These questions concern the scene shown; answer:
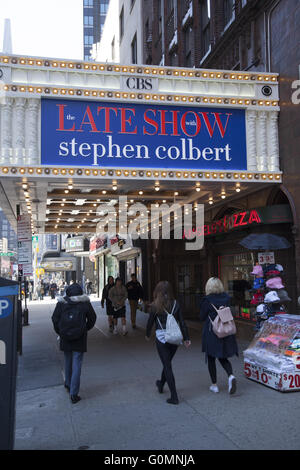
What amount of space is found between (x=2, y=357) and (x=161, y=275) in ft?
52.4

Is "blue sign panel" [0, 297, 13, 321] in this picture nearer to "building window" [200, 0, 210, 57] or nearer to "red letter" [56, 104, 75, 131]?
"red letter" [56, 104, 75, 131]

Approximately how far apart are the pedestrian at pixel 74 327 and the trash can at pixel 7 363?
2394 millimetres

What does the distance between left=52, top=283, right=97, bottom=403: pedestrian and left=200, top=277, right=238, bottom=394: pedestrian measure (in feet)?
5.73

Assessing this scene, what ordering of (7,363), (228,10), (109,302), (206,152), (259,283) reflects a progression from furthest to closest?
1. (228,10)
2. (109,302)
3. (206,152)
4. (259,283)
5. (7,363)

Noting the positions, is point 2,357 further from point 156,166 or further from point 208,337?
point 156,166

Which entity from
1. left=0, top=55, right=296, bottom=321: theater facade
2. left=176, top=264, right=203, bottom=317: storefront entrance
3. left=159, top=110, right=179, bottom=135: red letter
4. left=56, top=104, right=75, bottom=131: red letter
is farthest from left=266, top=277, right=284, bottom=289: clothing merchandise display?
left=176, top=264, right=203, bottom=317: storefront entrance

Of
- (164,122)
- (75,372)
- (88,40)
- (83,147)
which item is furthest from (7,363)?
(88,40)

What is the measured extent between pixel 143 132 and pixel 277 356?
5878 mm

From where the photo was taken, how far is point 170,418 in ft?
18.5

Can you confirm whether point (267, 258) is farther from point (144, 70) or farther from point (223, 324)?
point (144, 70)

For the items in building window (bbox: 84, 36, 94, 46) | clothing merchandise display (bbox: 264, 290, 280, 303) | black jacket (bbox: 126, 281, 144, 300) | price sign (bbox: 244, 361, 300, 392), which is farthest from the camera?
building window (bbox: 84, 36, 94, 46)

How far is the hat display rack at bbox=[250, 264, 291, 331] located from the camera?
8578 millimetres

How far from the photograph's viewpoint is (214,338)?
664 centimetres
